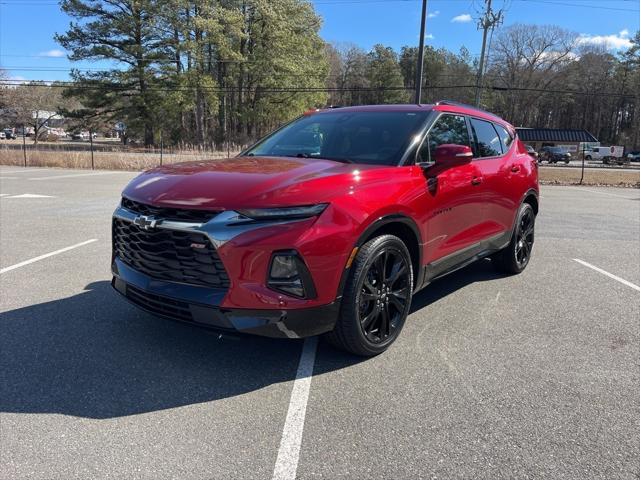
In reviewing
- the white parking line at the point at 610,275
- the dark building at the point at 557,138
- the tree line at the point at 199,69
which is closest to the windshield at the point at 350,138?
the white parking line at the point at 610,275

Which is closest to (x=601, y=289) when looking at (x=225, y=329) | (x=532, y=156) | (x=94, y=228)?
(x=532, y=156)

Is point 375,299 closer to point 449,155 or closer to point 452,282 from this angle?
point 449,155

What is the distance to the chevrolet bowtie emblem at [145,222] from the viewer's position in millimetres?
3068

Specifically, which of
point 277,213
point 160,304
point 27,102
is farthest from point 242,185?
point 27,102

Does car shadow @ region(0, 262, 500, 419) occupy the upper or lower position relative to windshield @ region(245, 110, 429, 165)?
lower

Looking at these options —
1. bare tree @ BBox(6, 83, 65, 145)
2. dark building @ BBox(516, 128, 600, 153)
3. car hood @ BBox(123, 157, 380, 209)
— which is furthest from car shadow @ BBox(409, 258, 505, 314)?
dark building @ BBox(516, 128, 600, 153)

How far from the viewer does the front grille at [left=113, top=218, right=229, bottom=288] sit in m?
2.90

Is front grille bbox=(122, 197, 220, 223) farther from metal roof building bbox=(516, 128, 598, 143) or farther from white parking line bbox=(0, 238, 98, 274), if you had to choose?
metal roof building bbox=(516, 128, 598, 143)

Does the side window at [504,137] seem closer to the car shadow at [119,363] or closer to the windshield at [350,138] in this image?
the windshield at [350,138]

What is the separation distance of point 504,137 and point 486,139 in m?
0.68

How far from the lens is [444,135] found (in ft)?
14.1

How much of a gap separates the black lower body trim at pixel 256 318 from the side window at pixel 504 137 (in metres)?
3.48

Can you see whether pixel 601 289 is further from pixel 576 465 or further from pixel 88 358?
pixel 88 358

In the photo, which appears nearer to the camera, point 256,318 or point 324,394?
point 256,318
